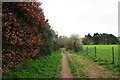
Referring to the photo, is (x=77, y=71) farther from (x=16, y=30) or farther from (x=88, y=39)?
(x=88, y=39)

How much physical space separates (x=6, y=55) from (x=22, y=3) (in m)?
3.33

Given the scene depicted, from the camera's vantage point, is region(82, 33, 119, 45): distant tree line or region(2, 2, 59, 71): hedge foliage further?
region(82, 33, 119, 45): distant tree line

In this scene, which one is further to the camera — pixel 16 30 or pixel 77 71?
pixel 77 71

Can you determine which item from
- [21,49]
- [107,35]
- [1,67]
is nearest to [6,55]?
[1,67]

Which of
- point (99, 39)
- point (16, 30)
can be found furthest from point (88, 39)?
point (16, 30)

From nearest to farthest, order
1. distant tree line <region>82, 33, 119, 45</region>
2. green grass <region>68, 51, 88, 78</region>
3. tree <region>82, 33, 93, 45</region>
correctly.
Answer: green grass <region>68, 51, 88, 78</region> → distant tree line <region>82, 33, 119, 45</region> → tree <region>82, 33, 93, 45</region>

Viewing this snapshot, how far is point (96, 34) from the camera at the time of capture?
487 ft

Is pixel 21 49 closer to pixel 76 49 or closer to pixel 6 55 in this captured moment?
pixel 6 55

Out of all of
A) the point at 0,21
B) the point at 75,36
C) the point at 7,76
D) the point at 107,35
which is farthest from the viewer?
the point at 107,35

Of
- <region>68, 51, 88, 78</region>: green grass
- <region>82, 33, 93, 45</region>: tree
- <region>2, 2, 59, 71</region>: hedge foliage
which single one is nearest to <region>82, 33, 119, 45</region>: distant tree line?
<region>82, 33, 93, 45</region>: tree

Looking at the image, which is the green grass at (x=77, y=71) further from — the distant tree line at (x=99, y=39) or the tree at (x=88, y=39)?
the tree at (x=88, y=39)

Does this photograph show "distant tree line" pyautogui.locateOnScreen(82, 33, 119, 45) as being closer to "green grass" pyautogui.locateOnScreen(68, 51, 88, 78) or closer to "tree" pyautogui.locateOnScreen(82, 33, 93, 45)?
"tree" pyautogui.locateOnScreen(82, 33, 93, 45)

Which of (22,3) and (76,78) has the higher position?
(22,3)

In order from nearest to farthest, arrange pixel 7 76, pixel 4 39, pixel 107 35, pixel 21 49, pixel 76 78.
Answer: pixel 4 39
pixel 7 76
pixel 21 49
pixel 76 78
pixel 107 35
